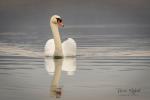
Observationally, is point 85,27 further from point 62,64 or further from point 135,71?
point 135,71

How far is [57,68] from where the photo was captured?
4223 millimetres

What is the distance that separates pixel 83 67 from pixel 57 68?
0.17 meters

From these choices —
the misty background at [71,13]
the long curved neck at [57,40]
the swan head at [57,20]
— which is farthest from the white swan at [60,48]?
the misty background at [71,13]

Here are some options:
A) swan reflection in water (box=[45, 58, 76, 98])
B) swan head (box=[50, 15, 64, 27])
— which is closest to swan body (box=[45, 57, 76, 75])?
swan reflection in water (box=[45, 58, 76, 98])

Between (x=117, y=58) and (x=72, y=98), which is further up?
(x=117, y=58)

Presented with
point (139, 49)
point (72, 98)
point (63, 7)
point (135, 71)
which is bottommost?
point (72, 98)

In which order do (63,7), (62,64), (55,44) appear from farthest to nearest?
(63,7) < (55,44) < (62,64)

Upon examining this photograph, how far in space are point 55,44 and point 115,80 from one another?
1051mm

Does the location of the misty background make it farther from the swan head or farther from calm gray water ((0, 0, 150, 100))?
the swan head

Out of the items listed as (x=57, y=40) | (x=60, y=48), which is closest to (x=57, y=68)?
(x=60, y=48)

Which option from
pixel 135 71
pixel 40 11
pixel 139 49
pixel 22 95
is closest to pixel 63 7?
pixel 40 11

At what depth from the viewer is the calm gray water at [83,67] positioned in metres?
3.53

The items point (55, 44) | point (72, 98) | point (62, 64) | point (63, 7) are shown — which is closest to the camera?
point (72, 98)

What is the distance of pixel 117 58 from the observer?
464 cm
